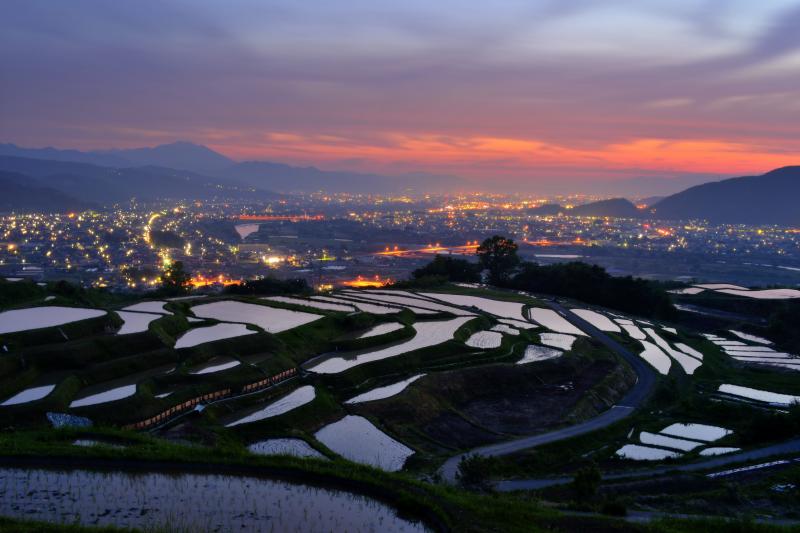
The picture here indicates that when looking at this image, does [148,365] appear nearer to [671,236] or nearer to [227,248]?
[227,248]

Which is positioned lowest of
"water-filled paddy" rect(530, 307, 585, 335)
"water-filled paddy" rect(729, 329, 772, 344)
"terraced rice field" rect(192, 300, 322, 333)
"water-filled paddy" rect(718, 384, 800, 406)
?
"water-filled paddy" rect(729, 329, 772, 344)

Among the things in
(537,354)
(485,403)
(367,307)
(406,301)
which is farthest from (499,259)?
(485,403)

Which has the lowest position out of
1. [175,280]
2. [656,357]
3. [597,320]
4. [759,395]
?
[759,395]

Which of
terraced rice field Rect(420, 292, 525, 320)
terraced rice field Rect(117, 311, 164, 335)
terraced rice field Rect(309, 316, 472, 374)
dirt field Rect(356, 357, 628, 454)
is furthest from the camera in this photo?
terraced rice field Rect(420, 292, 525, 320)

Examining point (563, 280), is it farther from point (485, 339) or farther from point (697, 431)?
point (697, 431)

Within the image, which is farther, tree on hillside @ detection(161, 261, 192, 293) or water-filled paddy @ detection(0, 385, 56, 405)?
tree on hillside @ detection(161, 261, 192, 293)

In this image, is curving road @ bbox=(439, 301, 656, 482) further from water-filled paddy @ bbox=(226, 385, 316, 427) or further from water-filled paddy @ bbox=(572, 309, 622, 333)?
water-filled paddy @ bbox=(226, 385, 316, 427)

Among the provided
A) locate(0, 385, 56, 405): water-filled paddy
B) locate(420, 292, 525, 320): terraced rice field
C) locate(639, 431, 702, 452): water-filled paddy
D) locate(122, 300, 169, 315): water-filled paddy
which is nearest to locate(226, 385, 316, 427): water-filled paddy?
locate(0, 385, 56, 405): water-filled paddy

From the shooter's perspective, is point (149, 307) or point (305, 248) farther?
point (305, 248)
